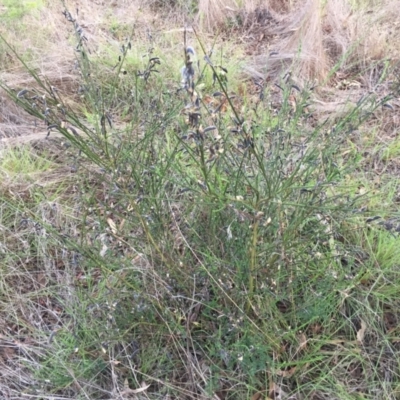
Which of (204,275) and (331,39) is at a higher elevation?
(331,39)

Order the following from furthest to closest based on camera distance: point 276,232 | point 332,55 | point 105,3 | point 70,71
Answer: point 105,3, point 332,55, point 70,71, point 276,232

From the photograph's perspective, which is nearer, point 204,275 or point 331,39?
point 204,275

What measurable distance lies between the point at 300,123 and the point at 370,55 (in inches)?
37.4

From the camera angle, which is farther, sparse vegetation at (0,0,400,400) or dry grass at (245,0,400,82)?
dry grass at (245,0,400,82)

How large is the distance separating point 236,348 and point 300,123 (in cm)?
142

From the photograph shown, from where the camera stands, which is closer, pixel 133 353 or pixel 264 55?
pixel 133 353

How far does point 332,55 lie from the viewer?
3.00 meters

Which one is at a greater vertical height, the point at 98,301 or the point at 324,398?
the point at 98,301

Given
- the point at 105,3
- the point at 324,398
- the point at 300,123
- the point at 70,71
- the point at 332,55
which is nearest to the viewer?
the point at 324,398

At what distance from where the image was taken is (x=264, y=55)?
3023 mm

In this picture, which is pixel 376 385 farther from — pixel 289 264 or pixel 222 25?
pixel 222 25

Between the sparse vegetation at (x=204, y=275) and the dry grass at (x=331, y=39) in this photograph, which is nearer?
the sparse vegetation at (x=204, y=275)

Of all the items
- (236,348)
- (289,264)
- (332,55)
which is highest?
(332,55)

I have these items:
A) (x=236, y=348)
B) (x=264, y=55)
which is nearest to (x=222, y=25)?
(x=264, y=55)
